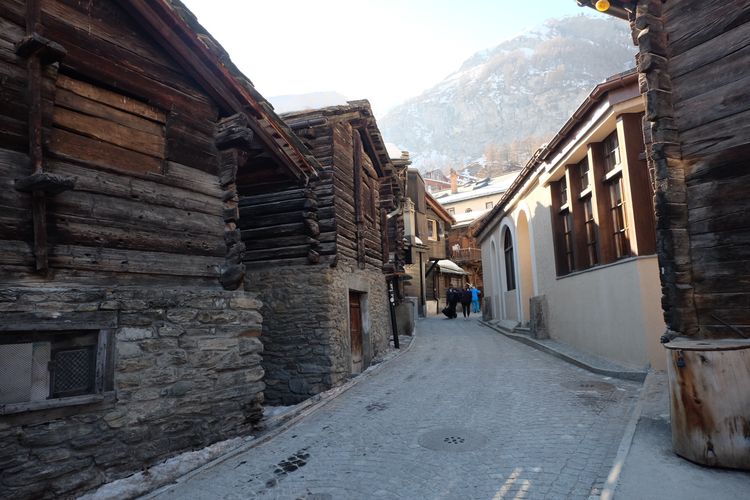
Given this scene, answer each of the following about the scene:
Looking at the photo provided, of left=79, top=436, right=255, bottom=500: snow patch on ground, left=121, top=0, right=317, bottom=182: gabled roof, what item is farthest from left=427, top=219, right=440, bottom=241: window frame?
left=79, top=436, right=255, bottom=500: snow patch on ground

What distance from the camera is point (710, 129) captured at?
16.5ft

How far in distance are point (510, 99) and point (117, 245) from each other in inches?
6104

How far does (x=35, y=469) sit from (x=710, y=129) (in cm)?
720

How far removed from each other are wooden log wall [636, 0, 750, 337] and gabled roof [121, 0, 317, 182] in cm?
495

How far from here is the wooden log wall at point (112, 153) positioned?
4449mm

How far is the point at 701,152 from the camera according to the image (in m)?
5.06

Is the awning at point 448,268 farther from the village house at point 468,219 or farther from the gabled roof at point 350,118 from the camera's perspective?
the gabled roof at point 350,118

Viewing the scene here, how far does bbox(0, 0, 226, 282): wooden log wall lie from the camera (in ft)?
14.6

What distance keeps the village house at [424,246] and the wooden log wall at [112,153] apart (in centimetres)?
1689

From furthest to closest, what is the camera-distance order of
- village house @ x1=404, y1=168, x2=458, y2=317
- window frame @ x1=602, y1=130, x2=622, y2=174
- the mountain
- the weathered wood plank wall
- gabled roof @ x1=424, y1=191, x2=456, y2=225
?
the mountain, gabled roof @ x1=424, y1=191, x2=456, y2=225, village house @ x1=404, y1=168, x2=458, y2=317, window frame @ x1=602, y1=130, x2=622, y2=174, the weathered wood plank wall

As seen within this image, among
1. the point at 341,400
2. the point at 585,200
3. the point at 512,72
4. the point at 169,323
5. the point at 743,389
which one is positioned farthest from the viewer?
the point at 512,72

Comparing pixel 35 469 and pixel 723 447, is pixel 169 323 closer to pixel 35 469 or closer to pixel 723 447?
pixel 35 469

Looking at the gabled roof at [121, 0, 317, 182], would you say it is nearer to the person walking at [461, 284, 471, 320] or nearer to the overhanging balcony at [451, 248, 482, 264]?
the person walking at [461, 284, 471, 320]

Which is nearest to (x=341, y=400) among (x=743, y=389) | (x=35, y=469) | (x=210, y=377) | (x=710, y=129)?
(x=210, y=377)
